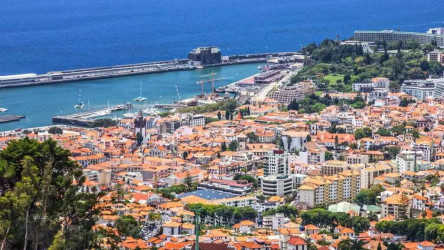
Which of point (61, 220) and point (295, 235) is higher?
point (61, 220)

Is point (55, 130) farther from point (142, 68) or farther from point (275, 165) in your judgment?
point (142, 68)

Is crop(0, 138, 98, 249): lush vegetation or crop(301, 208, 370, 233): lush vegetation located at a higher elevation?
crop(0, 138, 98, 249): lush vegetation

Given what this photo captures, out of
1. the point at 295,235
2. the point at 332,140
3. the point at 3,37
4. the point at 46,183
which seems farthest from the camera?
the point at 3,37

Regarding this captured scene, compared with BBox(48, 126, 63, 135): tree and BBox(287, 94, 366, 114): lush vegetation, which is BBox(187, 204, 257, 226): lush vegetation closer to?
BBox(48, 126, 63, 135): tree

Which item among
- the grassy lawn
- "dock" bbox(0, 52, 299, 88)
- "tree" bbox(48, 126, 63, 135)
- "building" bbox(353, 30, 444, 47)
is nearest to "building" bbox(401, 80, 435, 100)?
the grassy lawn

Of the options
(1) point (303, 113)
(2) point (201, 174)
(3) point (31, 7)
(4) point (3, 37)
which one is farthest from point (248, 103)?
(3) point (31, 7)

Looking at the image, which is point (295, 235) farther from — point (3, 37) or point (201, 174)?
point (3, 37)

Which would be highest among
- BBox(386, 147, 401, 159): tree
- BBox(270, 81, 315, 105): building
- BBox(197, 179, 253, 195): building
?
BBox(270, 81, 315, 105): building
